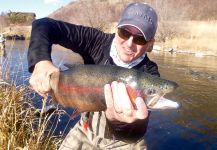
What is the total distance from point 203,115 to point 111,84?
25.9ft

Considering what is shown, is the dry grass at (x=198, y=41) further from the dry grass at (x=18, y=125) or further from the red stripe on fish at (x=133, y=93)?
the red stripe on fish at (x=133, y=93)

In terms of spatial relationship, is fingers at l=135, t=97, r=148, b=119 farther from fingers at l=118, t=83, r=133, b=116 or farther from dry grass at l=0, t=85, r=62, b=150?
dry grass at l=0, t=85, r=62, b=150

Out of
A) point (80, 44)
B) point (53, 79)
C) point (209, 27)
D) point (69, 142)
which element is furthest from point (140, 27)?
point (209, 27)

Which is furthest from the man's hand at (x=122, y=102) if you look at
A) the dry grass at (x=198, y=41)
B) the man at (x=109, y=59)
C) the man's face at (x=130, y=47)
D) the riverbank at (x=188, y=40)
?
the dry grass at (x=198, y=41)

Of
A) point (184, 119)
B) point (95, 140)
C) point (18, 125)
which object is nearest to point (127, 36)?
point (95, 140)

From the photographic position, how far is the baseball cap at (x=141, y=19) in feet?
9.84

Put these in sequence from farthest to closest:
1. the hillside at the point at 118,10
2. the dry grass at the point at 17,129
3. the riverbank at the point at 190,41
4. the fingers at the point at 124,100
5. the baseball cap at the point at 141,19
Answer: the hillside at the point at 118,10, the riverbank at the point at 190,41, the dry grass at the point at 17,129, the baseball cap at the point at 141,19, the fingers at the point at 124,100

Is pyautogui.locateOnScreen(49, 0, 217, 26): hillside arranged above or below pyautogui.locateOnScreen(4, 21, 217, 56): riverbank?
below

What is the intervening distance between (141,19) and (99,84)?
36.5 inches

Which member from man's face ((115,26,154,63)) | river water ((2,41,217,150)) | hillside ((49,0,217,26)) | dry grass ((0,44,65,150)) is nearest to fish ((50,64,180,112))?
man's face ((115,26,154,63))

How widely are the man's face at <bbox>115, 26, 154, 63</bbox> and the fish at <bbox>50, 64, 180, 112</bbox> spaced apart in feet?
2.29

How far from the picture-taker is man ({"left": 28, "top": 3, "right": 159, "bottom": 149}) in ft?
7.68

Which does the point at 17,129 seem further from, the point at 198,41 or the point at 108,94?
the point at 198,41

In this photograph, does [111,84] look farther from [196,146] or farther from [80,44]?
[196,146]
